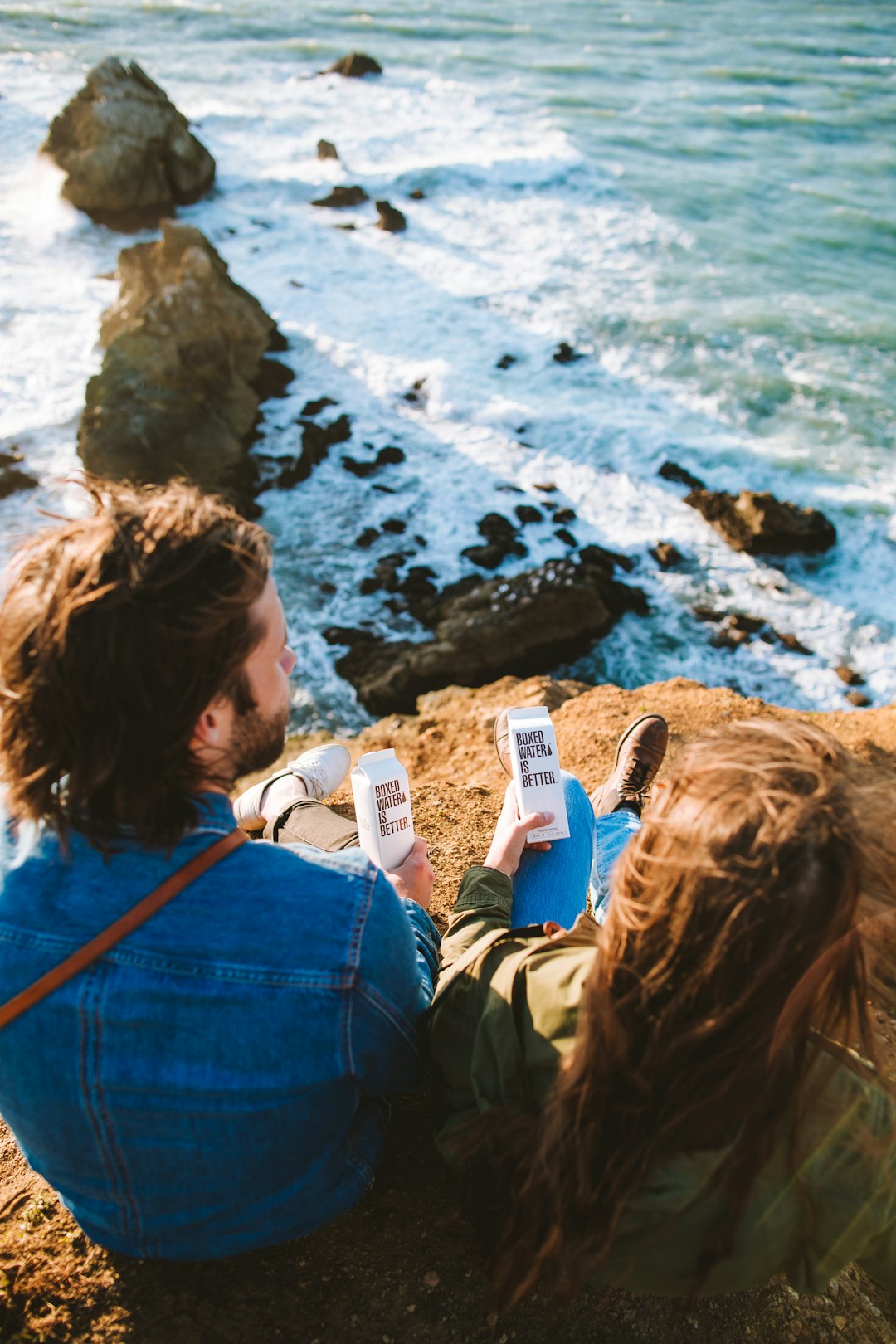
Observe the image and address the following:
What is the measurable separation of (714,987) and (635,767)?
267 centimetres

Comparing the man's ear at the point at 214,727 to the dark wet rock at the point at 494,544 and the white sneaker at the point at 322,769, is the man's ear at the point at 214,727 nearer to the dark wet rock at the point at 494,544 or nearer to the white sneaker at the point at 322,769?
the white sneaker at the point at 322,769

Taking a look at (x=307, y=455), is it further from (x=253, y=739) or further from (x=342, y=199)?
(x=342, y=199)

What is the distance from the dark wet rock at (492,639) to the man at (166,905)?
5.49 m

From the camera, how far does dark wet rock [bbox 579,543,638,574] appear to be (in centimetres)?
904

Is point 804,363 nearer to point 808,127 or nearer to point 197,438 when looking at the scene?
point 197,438

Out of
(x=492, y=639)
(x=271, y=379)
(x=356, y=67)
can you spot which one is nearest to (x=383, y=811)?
(x=492, y=639)

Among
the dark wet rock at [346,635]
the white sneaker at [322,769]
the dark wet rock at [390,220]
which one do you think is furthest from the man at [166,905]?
the dark wet rock at [390,220]

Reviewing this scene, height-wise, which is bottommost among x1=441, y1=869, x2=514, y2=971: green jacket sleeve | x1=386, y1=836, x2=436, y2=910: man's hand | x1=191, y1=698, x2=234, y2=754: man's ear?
x1=386, y1=836, x2=436, y2=910: man's hand

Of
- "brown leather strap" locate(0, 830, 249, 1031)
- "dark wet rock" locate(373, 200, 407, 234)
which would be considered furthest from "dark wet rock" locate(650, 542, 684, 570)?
"dark wet rock" locate(373, 200, 407, 234)

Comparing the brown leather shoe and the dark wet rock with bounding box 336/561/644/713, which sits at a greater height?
the brown leather shoe

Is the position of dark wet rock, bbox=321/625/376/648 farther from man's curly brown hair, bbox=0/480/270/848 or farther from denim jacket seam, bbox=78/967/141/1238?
denim jacket seam, bbox=78/967/141/1238

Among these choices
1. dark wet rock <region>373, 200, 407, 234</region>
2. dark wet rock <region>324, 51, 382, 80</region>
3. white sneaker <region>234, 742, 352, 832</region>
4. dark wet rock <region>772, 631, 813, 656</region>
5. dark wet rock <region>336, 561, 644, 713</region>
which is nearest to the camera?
white sneaker <region>234, 742, 352, 832</region>

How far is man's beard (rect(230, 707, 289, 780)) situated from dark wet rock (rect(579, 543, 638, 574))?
291 inches

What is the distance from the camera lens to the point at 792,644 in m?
8.43
